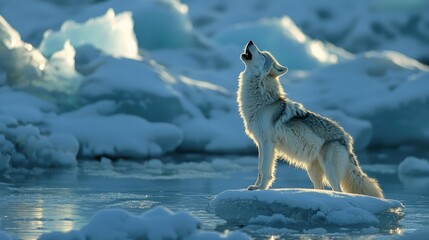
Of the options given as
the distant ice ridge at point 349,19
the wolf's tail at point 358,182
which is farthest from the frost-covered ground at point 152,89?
the distant ice ridge at point 349,19

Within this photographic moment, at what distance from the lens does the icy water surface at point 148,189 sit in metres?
7.71

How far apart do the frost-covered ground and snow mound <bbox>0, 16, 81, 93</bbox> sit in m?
0.02

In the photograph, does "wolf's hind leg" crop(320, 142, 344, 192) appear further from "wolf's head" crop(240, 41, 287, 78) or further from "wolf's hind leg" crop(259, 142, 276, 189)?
"wolf's head" crop(240, 41, 287, 78)

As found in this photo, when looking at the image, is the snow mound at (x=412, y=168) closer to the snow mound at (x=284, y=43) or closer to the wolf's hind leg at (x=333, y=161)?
the wolf's hind leg at (x=333, y=161)

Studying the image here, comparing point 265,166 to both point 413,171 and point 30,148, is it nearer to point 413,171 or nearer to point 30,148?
point 30,148

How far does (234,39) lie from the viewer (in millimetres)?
23875

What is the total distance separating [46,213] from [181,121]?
324 inches

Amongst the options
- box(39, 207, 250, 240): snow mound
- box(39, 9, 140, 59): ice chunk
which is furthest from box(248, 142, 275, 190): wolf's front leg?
box(39, 9, 140, 59): ice chunk

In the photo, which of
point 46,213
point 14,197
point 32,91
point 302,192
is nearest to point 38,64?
point 32,91

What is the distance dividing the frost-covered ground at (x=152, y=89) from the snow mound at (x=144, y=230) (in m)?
6.29

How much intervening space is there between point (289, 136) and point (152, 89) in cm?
794

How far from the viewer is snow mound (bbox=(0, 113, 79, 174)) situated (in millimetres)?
12852

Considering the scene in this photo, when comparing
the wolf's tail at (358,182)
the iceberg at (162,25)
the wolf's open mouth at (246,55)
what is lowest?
the wolf's tail at (358,182)

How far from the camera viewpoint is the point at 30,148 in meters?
13.2
